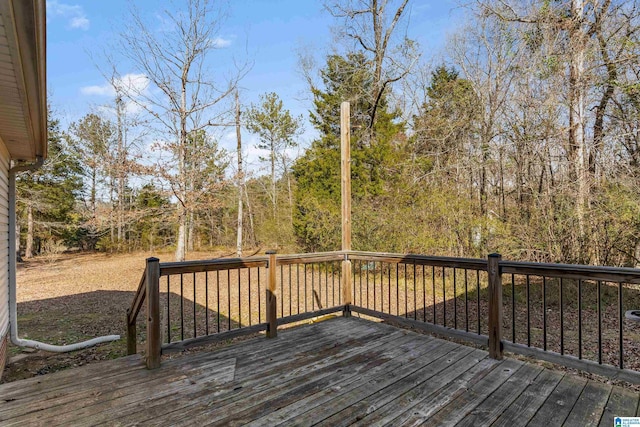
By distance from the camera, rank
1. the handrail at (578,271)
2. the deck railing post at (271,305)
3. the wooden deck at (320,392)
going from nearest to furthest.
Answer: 1. the wooden deck at (320,392)
2. the handrail at (578,271)
3. the deck railing post at (271,305)

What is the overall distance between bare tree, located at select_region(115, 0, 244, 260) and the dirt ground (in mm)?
2458

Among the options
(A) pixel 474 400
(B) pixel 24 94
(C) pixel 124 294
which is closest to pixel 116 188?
(C) pixel 124 294

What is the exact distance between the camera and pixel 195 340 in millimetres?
2877

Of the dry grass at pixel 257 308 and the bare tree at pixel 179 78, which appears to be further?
the bare tree at pixel 179 78

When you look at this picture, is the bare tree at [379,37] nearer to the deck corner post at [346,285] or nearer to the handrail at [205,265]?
the deck corner post at [346,285]

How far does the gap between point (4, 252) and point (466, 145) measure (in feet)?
29.4

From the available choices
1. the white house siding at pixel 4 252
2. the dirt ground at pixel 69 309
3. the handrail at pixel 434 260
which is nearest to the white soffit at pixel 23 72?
the white house siding at pixel 4 252

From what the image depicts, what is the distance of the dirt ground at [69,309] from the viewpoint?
384 cm

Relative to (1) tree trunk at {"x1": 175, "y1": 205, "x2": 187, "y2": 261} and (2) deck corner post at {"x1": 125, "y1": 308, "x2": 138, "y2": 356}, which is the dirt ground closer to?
(2) deck corner post at {"x1": 125, "y1": 308, "x2": 138, "y2": 356}

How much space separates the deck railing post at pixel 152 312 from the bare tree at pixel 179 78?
7.13m

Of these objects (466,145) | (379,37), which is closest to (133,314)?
(466,145)

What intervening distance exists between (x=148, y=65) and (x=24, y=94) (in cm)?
832

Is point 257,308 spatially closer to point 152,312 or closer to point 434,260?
point 152,312

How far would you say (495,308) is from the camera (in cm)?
274
